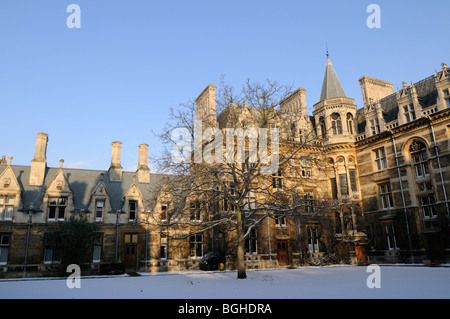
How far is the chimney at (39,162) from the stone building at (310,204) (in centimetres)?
8

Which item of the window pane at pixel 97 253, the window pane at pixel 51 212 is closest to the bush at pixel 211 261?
the window pane at pixel 97 253

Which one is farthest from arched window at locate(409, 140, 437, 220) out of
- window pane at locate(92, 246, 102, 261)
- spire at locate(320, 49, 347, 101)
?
window pane at locate(92, 246, 102, 261)

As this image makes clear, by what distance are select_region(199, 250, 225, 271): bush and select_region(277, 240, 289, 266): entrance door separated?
6328 millimetres

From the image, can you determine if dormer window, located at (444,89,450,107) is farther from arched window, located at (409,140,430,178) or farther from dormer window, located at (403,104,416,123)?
arched window, located at (409,140,430,178)

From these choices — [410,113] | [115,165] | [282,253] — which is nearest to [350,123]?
[410,113]

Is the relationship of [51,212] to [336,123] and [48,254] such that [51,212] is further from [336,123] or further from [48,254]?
[336,123]

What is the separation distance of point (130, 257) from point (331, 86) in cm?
2794

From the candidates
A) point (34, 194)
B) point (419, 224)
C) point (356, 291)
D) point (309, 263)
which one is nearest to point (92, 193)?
point (34, 194)

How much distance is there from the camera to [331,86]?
36031 millimetres

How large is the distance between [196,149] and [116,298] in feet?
33.5

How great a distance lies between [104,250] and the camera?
26.5 meters

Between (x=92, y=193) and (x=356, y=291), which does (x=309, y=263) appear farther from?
(x=92, y=193)

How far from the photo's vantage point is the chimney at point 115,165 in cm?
3147

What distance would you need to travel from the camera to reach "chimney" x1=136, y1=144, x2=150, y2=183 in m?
32.3
